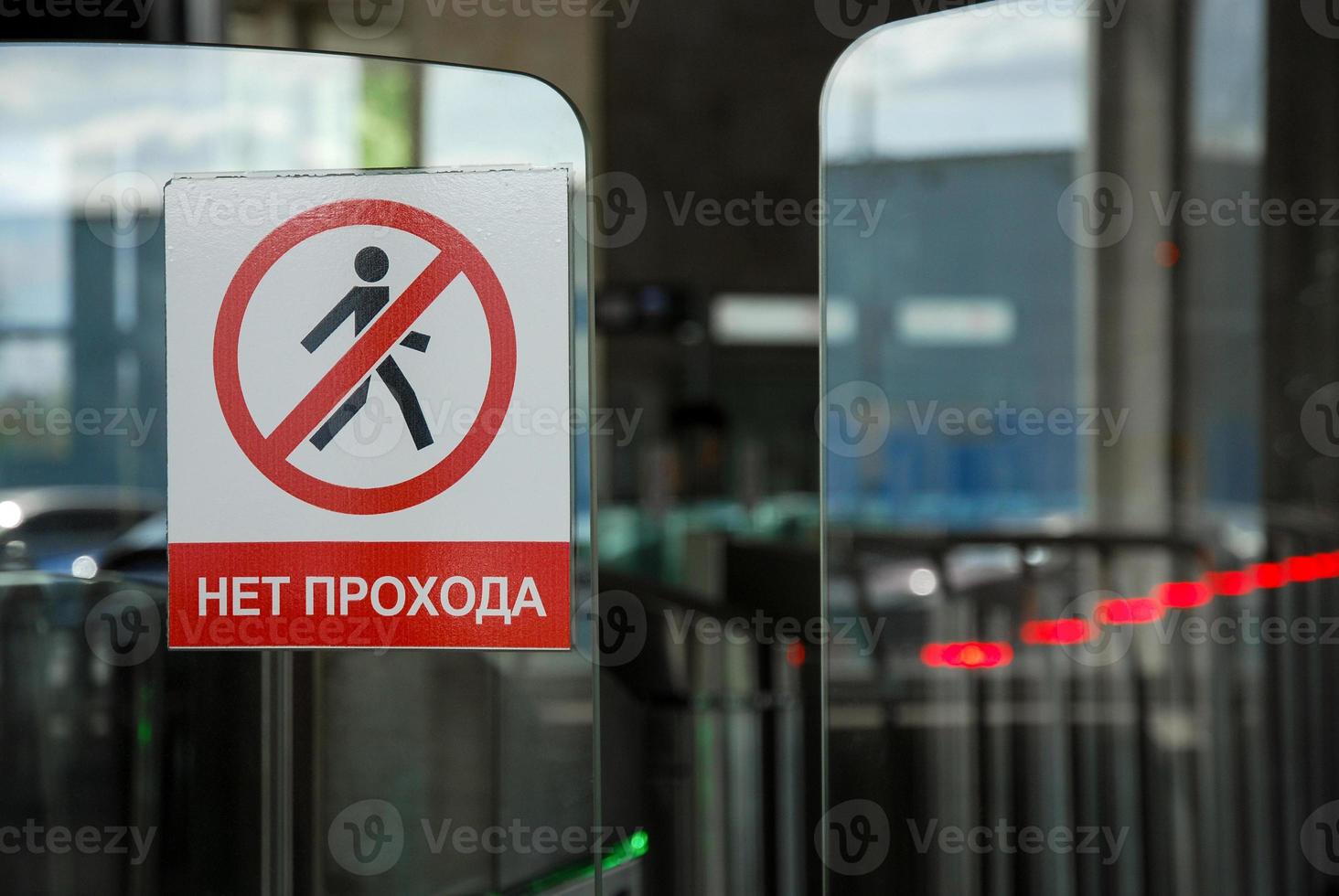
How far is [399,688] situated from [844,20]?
938mm

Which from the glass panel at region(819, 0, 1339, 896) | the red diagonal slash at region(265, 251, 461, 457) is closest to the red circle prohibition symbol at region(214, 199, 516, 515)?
the red diagonal slash at region(265, 251, 461, 457)

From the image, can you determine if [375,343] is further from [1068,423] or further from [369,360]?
[1068,423]

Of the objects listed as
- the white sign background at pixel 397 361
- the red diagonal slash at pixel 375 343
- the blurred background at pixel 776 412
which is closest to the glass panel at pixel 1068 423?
the blurred background at pixel 776 412

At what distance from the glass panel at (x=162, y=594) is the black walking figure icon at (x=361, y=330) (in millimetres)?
120

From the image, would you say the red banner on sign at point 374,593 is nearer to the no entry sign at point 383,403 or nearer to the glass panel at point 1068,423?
the no entry sign at point 383,403

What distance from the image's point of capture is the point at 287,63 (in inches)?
53.0

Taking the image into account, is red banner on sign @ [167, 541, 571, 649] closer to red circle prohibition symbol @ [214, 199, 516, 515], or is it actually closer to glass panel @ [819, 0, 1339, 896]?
red circle prohibition symbol @ [214, 199, 516, 515]

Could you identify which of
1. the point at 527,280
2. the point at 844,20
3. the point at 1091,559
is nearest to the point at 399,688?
the point at 527,280

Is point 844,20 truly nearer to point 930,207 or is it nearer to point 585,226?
point 930,207

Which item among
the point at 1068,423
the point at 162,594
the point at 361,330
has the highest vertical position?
the point at 361,330

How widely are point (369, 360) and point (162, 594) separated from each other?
0.37 m

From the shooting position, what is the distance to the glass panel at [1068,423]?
1.38 meters

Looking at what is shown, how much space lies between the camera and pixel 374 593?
1338 mm

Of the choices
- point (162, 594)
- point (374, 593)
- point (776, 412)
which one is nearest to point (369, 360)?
point (374, 593)
